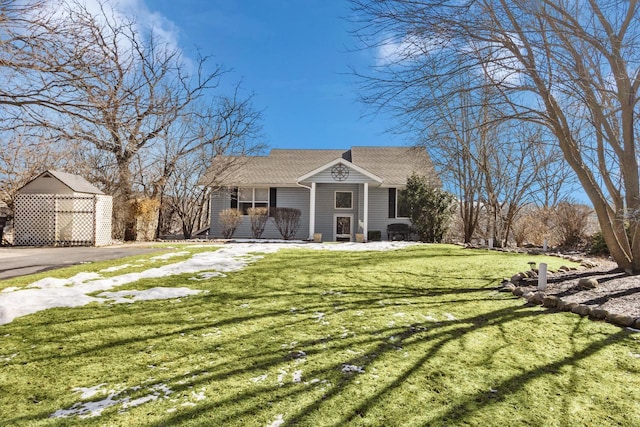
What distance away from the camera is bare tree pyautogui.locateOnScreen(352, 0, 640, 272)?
5297mm

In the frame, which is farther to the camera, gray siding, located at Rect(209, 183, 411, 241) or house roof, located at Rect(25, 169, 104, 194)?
gray siding, located at Rect(209, 183, 411, 241)

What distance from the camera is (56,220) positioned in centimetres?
1348

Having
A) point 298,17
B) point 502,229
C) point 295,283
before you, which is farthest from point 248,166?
point 295,283

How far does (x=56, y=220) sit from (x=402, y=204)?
1446cm

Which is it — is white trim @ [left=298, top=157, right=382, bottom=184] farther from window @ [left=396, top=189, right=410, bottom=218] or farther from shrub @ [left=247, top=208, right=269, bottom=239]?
shrub @ [left=247, top=208, right=269, bottom=239]

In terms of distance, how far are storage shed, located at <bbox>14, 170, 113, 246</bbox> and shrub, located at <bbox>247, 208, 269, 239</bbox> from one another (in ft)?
21.2

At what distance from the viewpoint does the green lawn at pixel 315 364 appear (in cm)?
232

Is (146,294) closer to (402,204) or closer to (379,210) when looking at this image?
(402,204)

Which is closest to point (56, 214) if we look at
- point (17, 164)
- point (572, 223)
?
point (17, 164)

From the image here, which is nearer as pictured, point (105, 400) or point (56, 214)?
point (105, 400)

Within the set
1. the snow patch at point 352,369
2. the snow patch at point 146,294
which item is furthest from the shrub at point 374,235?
the snow patch at point 352,369

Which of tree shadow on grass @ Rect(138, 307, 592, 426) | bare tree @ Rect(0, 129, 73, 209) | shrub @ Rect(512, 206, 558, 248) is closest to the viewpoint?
tree shadow on grass @ Rect(138, 307, 592, 426)

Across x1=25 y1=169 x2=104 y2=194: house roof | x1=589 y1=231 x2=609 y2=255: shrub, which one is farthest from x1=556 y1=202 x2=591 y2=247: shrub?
x1=25 y1=169 x2=104 y2=194: house roof

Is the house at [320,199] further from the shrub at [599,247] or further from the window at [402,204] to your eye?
the shrub at [599,247]
